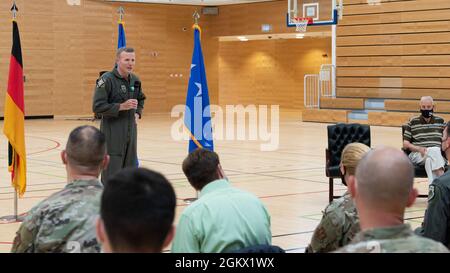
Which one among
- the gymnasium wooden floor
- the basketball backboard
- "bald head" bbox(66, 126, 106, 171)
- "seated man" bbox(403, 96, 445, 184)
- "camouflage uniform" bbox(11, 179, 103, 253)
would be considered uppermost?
the basketball backboard

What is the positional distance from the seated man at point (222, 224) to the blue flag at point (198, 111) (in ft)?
18.4

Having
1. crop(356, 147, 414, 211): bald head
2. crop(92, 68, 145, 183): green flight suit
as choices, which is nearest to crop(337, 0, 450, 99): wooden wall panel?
crop(92, 68, 145, 183): green flight suit

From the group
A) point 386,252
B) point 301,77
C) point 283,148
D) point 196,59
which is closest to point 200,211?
point 386,252

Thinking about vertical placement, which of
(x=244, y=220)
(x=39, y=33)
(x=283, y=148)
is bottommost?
(x=283, y=148)

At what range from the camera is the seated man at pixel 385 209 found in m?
2.35

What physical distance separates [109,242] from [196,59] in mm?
7470

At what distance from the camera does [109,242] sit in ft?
7.11

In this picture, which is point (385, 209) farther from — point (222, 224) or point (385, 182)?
point (222, 224)

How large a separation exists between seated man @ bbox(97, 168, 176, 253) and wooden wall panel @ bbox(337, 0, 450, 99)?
19.0m

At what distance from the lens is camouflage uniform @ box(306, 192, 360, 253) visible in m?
3.66

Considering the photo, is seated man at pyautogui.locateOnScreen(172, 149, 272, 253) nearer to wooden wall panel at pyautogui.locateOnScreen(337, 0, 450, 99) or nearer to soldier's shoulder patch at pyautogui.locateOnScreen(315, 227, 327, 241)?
soldier's shoulder patch at pyautogui.locateOnScreen(315, 227, 327, 241)

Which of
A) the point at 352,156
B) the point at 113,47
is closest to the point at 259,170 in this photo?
the point at 352,156
